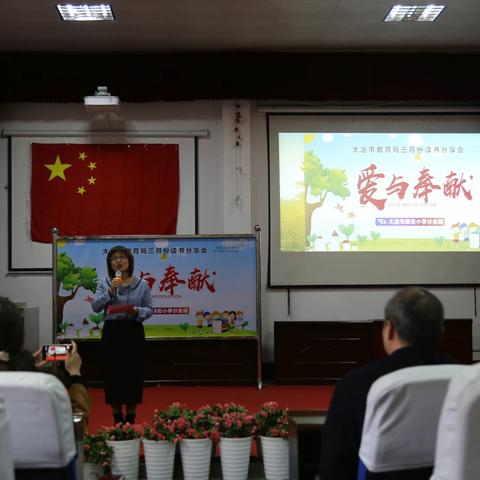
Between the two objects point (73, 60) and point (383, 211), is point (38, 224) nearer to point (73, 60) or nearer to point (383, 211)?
point (73, 60)

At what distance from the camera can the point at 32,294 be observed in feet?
24.8

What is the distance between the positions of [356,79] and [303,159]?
98 cm

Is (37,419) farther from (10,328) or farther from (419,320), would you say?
(419,320)

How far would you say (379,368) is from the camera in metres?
1.88

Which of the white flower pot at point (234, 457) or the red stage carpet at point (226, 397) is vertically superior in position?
the white flower pot at point (234, 457)

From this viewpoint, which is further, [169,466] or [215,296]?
[215,296]

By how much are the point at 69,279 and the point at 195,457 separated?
160 inches

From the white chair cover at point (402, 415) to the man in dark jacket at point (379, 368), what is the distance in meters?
0.11

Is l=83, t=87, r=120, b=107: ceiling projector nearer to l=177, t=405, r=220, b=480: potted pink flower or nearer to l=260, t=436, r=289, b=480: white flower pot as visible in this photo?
l=177, t=405, r=220, b=480: potted pink flower

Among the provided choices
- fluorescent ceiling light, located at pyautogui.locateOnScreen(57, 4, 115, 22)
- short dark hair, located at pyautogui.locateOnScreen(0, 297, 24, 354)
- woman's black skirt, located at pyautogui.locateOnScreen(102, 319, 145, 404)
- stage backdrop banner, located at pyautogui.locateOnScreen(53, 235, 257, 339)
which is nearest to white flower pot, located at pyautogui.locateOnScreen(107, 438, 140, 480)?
short dark hair, located at pyautogui.locateOnScreen(0, 297, 24, 354)

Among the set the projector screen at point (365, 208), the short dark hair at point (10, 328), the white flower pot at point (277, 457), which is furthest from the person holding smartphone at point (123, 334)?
the projector screen at point (365, 208)

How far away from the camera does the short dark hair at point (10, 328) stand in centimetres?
215

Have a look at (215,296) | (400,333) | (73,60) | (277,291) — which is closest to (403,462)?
(400,333)

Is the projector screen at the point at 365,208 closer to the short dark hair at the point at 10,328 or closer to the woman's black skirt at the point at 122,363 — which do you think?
the woman's black skirt at the point at 122,363
